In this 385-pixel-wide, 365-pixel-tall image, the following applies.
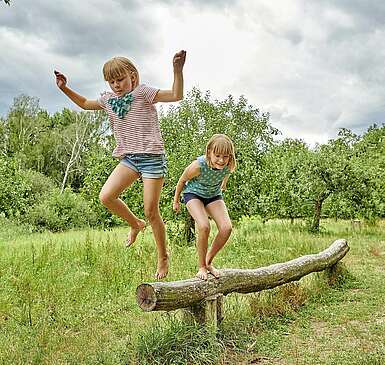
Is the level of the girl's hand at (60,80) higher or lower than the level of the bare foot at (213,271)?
higher

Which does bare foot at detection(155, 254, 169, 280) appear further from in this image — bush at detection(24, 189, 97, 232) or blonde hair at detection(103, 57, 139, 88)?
bush at detection(24, 189, 97, 232)

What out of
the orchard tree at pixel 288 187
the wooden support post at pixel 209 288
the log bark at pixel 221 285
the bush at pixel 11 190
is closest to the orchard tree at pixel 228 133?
the orchard tree at pixel 288 187

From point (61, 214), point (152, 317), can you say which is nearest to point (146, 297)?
point (152, 317)

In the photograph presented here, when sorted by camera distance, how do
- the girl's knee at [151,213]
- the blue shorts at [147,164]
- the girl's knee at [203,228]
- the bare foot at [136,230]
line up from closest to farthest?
1. the blue shorts at [147,164]
2. the girl's knee at [151,213]
3. the bare foot at [136,230]
4. the girl's knee at [203,228]

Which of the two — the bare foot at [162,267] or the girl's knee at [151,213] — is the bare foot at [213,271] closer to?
the bare foot at [162,267]

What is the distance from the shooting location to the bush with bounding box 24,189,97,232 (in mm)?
24203

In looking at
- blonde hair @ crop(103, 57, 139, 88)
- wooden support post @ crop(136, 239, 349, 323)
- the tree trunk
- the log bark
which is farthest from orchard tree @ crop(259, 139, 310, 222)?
blonde hair @ crop(103, 57, 139, 88)

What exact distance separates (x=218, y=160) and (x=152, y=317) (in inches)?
113

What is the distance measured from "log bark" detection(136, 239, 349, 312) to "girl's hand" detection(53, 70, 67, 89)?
1.97 meters

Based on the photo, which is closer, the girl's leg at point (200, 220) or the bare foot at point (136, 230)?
the bare foot at point (136, 230)

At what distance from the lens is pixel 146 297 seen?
4914mm

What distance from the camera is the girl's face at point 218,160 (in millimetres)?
4652

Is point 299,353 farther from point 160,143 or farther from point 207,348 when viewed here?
point 160,143

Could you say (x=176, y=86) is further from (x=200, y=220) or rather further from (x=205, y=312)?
(x=205, y=312)
